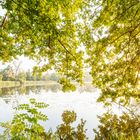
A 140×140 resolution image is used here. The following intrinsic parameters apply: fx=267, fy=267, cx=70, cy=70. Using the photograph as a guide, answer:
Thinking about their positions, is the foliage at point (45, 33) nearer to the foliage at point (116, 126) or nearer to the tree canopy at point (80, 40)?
the tree canopy at point (80, 40)

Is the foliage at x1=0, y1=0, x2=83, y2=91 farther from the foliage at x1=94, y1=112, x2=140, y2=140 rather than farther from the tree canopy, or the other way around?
the foliage at x1=94, y1=112, x2=140, y2=140

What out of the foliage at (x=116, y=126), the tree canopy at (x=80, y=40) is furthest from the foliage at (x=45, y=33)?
the foliage at (x=116, y=126)

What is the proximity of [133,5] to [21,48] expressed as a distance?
4069 millimetres

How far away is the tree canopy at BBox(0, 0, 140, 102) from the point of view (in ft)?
21.2

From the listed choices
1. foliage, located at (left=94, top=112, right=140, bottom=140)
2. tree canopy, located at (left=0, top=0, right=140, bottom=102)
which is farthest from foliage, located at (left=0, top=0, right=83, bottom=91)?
foliage, located at (left=94, top=112, right=140, bottom=140)

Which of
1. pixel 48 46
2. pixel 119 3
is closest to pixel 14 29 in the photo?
pixel 48 46

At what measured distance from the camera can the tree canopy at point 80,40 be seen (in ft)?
21.2

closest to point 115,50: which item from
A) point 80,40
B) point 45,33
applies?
point 80,40

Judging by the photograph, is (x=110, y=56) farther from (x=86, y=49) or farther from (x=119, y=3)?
(x=119, y=3)

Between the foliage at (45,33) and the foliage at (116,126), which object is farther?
the foliage at (116,126)

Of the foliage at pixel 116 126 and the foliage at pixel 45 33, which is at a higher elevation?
the foliage at pixel 45 33

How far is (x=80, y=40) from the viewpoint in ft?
28.5

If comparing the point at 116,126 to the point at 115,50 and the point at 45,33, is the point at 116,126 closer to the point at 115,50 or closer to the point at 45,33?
the point at 115,50

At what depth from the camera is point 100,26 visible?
9.30 meters
